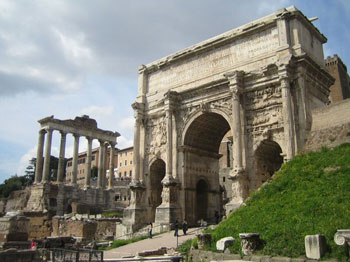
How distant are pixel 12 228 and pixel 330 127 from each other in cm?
1458

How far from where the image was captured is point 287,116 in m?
18.6

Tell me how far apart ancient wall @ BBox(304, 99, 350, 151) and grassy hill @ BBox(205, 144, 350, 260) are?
0.72 metres

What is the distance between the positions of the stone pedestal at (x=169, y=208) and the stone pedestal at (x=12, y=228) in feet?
33.1

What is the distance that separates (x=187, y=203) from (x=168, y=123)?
5.34 meters

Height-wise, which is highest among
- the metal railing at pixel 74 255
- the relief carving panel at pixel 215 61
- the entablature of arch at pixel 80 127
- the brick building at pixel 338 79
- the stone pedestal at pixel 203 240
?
the brick building at pixel 338 79

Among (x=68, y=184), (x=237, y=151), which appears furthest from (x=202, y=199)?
(x=68, y=184)

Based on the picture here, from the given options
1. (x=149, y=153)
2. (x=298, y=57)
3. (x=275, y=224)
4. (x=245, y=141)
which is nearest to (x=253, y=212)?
(x=275, y=224)

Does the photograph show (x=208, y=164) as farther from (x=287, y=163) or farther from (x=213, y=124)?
(x=287, y=163)

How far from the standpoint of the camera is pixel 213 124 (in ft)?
81.6

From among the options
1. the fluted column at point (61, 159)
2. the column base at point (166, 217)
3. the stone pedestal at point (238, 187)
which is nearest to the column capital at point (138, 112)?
the column base at point (166, 217)

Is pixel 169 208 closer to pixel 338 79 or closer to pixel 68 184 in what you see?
pixel 68 184

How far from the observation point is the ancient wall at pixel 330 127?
17.1 metres

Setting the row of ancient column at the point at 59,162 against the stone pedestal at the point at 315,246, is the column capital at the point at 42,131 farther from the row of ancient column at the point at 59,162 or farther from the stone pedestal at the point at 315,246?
the stone pedestal at the point at 315,246

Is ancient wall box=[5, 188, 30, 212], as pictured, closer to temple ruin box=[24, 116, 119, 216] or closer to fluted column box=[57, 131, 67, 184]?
temple ruin box=[24, 116, 119, 216]
